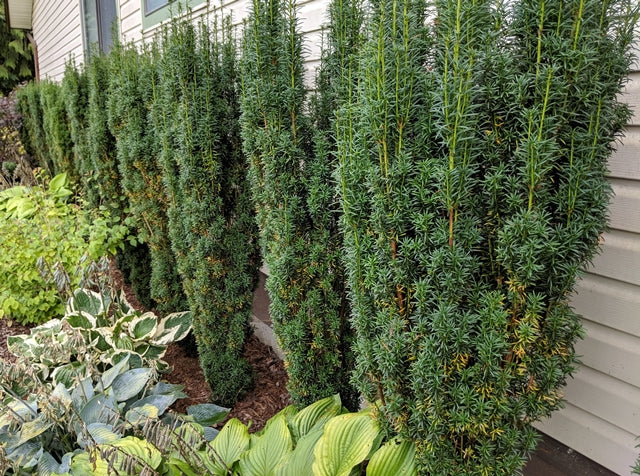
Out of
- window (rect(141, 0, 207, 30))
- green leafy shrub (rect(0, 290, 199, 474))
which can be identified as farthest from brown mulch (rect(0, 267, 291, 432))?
window (rect(141, 0, 207, 30))

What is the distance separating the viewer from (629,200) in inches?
76.7

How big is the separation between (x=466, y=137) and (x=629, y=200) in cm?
88

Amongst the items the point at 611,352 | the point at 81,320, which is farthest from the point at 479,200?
the point at 81,320

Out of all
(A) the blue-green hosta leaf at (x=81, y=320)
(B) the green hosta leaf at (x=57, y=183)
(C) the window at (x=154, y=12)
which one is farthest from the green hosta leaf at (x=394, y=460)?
(B) the green hosta leaf at (x=57, y=183)

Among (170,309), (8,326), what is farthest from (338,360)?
(8,326)

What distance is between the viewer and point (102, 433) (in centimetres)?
239

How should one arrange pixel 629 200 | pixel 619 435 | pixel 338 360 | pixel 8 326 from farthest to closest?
1. pixel 8 326
2. pixel 338 360
3. pixel 619 435
4. pixel 629 200

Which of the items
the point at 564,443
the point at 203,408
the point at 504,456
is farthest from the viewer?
the point at 203,408

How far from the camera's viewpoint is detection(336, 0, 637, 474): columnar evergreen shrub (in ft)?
4.72

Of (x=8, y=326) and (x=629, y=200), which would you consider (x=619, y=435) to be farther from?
(x=8, y=326)

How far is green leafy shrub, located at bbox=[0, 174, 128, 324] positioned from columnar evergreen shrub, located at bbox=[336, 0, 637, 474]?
2.95 m

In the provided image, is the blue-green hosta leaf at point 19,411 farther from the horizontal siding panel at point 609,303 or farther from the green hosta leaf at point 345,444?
the horizontal siding panel at point 609,303

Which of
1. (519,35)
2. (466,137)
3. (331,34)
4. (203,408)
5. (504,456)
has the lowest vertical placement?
(203,408)

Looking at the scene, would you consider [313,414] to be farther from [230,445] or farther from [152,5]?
[152,5]
